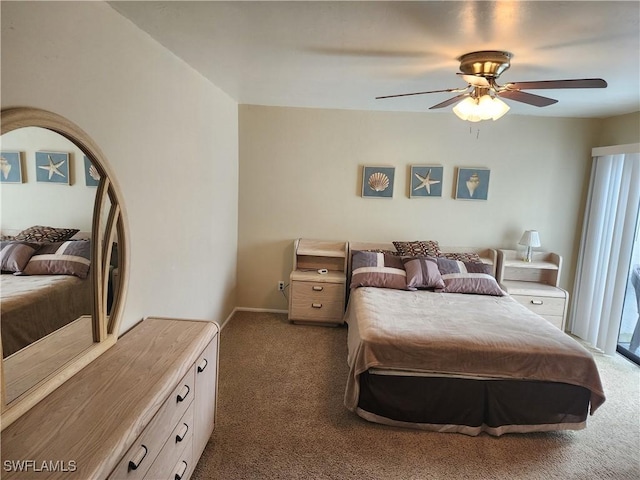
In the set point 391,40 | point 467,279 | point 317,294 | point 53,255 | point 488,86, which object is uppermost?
point 391,40

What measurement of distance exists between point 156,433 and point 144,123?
5.10 ft

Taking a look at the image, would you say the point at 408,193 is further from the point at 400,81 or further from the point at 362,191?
the point at 400,81

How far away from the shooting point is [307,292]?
4.07 m

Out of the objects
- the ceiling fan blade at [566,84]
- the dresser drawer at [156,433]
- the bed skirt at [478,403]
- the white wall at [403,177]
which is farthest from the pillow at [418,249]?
the dresser drawer at [156,433]

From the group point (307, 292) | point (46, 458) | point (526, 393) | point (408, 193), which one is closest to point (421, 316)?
point (526, 393)

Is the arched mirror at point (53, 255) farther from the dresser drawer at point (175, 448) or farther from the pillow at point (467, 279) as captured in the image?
Answer: the pillow at point (467, 279)

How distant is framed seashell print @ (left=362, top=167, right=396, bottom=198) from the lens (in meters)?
4.23

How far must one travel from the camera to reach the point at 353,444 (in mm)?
2332

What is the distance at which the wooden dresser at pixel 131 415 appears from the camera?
3.78 ft

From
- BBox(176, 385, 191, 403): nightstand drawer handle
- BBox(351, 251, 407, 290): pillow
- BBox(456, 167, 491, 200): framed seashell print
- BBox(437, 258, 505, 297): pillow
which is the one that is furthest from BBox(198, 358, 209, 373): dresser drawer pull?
BBox(456, 167, 491, 200): framed seashell print

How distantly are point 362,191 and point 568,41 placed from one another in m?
2.45

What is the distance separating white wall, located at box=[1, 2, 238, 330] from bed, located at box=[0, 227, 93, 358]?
0.22 metres

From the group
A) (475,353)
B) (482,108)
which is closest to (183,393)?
(475,353)

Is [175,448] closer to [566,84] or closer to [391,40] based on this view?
[391,40]
